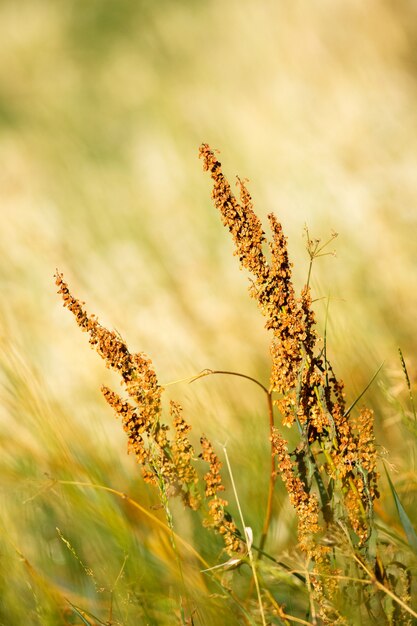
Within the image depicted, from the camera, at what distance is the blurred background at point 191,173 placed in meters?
0.84

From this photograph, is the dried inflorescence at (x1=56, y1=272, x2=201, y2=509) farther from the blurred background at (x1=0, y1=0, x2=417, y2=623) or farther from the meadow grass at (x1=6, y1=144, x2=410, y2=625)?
the blurred background at (x1=0, y1=0, x2=417, y2=623)

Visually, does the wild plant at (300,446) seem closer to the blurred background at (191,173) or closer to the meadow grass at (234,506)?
the meadow grass at (234,506)

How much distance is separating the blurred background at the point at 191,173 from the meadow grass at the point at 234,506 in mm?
65

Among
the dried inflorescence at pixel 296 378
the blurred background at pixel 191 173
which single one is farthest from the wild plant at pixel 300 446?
the blurred background at pixel 191 173

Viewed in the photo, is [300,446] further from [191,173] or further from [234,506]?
[191,173]

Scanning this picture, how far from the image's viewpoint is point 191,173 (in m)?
0.87

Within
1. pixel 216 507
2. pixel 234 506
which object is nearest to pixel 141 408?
pixel 216 507

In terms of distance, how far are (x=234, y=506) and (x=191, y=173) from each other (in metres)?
0.39

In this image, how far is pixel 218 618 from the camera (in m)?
0.70

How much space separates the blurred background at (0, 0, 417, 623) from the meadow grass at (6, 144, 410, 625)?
65 mm

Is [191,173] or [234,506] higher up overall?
[191,173]

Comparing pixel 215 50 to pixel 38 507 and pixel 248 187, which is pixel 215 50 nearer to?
pixel 248 187

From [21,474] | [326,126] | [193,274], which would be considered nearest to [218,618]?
[21,474]

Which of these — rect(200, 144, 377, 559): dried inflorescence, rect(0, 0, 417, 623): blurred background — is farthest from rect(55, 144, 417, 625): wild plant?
rect(0, 0, 417, 623): blurred background
